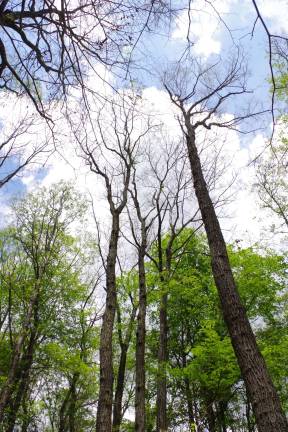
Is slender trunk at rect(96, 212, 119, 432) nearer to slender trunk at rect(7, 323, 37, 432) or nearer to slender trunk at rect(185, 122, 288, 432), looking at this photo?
slender trunk at rect(185, 122, 288, 432)

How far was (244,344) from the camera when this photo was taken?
192 inches

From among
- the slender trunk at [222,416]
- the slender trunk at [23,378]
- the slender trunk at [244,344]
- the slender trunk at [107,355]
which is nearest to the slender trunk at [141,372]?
the slender trunk at [107,355]

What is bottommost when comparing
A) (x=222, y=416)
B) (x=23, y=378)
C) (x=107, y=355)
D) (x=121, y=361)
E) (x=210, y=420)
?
(x=107, y=355)

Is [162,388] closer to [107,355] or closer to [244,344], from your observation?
[107,355]

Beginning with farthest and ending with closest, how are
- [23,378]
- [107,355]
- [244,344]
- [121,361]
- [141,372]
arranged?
[121,361] → [23,378] → [141,372] → [107,355] → [244,344]

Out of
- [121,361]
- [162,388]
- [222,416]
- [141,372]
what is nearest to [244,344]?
[141,372]

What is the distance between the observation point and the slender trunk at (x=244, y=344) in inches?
171

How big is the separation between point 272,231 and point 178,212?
5.14 m

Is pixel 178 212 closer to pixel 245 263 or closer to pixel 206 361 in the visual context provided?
pixel 245 263

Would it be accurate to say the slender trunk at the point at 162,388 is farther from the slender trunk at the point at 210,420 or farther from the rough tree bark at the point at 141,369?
the slender trunk at the point at 210,420

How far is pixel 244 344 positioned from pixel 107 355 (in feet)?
13.8

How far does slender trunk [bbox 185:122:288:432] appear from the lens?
4.34 meters

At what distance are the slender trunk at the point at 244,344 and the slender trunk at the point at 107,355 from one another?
3638 millimetres

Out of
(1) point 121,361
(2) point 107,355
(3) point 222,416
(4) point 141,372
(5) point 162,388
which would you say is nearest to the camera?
(2) point 107,355
